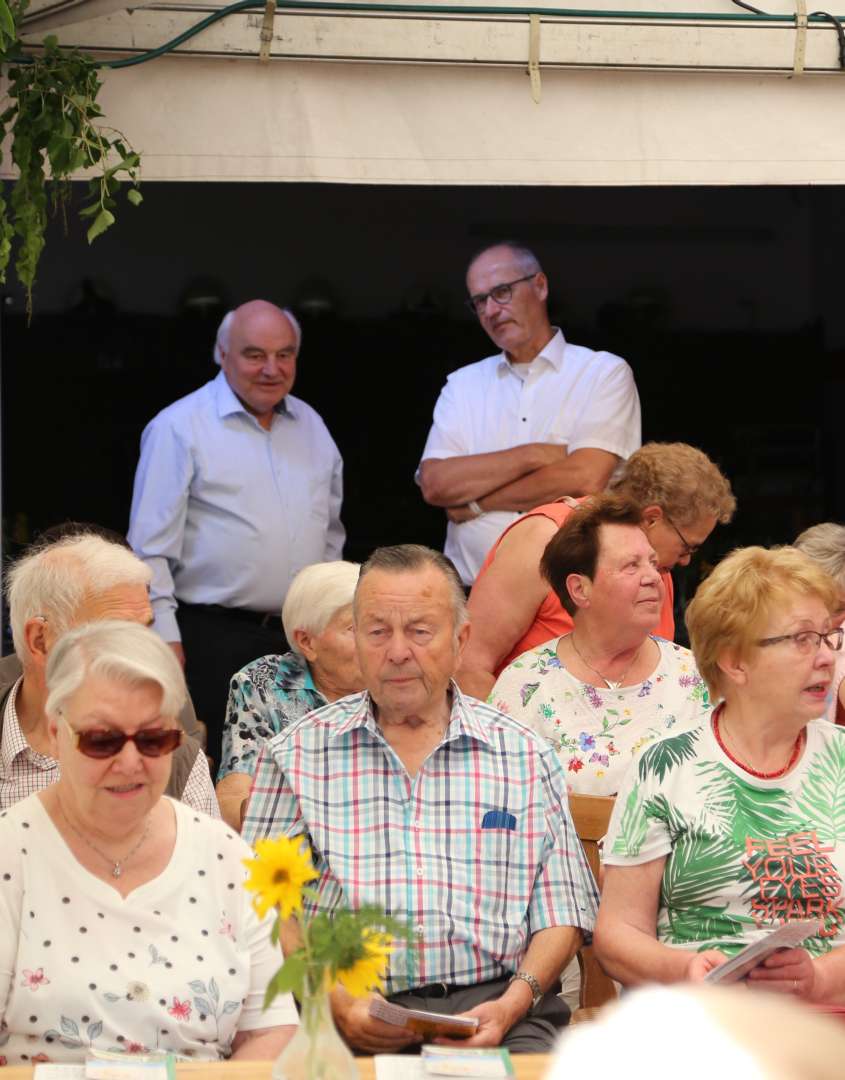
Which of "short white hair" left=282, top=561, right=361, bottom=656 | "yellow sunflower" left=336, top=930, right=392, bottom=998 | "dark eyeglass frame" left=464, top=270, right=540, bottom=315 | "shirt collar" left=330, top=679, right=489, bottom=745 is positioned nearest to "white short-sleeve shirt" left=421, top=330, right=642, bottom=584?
"dark eyeglass frame" left=464, top=270, right=540, bottom=315

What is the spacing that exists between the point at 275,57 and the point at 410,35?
40 cm

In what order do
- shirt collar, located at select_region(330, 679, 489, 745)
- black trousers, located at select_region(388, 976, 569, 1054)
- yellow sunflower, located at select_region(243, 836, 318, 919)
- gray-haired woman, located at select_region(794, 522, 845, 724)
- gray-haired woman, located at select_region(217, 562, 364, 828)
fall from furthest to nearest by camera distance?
gray-haired woman, located at select_region(794, 522, 845, 724) → gray-haired woman, located at select_region(217, 562, 364, 828) → shirt collar, located at select_region(330, 679, 489, 745) → black trousers, located at select_region(388, 976, 569, 1054) → yellow sunflower, located at select_region(243, 836, 318, 919)

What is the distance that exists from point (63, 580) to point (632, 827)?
1.38 m

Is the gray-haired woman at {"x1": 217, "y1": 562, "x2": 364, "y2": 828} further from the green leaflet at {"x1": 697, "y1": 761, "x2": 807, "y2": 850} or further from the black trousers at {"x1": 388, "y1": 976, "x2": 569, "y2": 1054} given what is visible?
the green leaflet at {"x1": 697, "y1": 761, "x2": 807, "y2": 850}

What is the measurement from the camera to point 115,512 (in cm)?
489

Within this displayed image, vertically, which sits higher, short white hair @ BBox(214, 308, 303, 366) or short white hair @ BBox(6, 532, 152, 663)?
short white hair @ BBox(214, 308, 303, 366)

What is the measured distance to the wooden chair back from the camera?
3602 millimetres

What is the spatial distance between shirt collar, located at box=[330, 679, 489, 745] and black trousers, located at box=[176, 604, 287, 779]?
159cm

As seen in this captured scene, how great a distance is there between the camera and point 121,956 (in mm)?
2709

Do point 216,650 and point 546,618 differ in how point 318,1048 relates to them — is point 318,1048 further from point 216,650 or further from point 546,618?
point 216,650

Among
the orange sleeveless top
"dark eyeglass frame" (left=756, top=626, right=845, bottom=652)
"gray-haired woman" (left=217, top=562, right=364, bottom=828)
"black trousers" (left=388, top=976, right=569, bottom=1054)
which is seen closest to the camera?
"black trousers" (left=388, top=976, right=569, bottom=1054)

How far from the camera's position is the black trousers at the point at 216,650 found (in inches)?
195

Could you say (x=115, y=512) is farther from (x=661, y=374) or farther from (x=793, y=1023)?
(x=793, y=1023)

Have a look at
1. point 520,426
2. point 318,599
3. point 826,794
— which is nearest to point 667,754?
point 826,794
